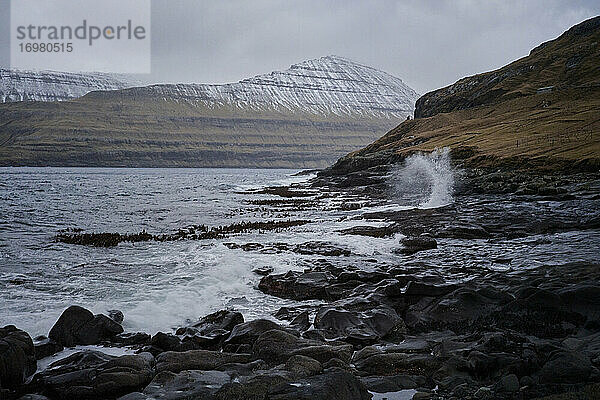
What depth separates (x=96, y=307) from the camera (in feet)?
41.6

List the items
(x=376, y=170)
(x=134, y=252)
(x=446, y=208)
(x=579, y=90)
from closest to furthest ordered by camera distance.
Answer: (x=134, y=252)
(x=446, y=208)
(x=376, y=170)
(x=579, y=90)

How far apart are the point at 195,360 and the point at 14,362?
3.01 metres

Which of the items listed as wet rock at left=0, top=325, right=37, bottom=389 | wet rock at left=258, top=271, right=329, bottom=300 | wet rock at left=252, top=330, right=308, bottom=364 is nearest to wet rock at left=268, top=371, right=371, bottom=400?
wet rock at left=252, top=330, right=308, bottom=364

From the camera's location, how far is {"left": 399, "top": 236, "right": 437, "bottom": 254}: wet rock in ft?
63.1

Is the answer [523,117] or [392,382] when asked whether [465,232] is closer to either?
[392,382]

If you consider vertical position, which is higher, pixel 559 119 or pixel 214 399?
pixel 559 119

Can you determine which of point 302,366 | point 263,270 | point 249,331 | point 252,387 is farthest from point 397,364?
point 263,270

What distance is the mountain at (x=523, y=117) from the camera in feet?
162

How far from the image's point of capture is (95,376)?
7699 millimetres

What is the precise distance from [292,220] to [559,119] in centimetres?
5191

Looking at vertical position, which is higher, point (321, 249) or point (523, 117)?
point (523, 117)

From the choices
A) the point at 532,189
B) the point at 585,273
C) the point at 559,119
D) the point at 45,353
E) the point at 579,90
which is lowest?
the point at 45,353

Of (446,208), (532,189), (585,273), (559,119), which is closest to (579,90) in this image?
(559,119)

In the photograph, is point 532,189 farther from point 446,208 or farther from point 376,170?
point 376,170
